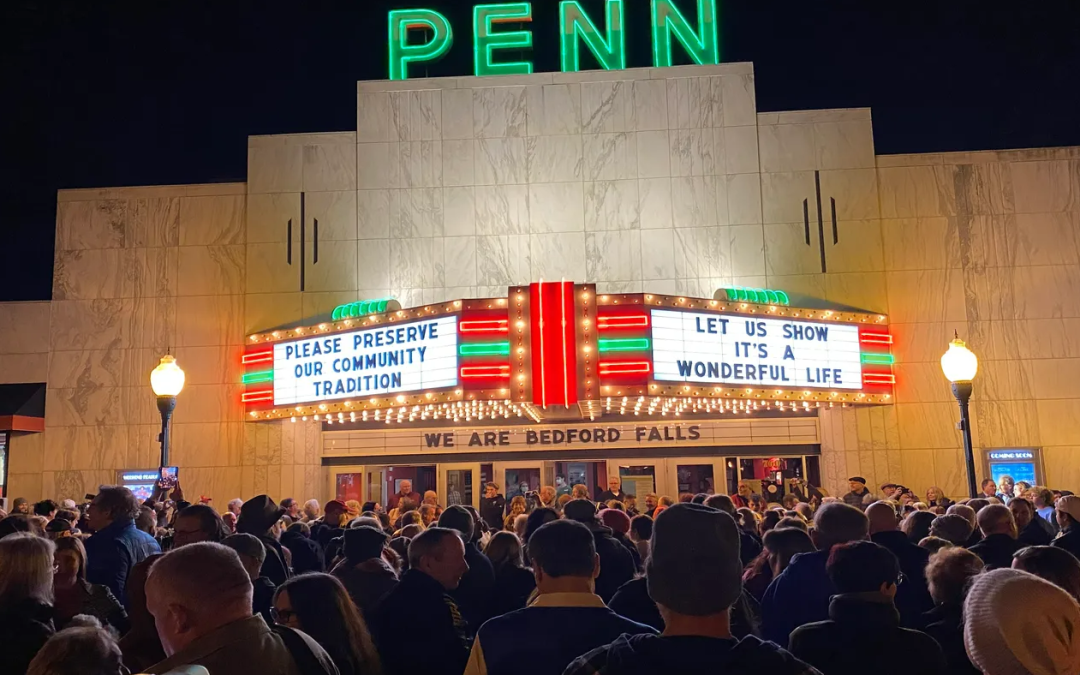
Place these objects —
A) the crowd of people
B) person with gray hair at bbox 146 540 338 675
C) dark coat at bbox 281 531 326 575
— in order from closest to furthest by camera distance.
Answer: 1. the crowd of people
2. person with gray hair at bbox 146 540 338 675
3. dark coat at bbox 281 531 326 575

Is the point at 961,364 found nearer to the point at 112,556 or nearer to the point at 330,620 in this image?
the point at 112,556

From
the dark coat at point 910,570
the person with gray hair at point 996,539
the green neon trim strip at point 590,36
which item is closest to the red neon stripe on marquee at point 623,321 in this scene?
the green neon trim strip at point 590,36

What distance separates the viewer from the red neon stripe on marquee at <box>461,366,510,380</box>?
18.3 metres

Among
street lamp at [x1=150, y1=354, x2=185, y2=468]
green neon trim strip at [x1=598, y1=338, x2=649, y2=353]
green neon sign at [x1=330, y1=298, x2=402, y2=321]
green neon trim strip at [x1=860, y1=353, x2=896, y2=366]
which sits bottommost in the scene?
street lamp at [x1=150, y1=354, x2=185, y2=468]

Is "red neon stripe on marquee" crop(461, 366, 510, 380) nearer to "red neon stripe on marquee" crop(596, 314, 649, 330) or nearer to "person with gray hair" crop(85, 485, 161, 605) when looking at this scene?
"red neon stripe on marquee" crop(596, 314, 649, 330)

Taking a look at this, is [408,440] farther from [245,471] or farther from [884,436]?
[884,436]

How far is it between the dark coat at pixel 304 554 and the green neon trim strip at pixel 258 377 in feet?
39.9

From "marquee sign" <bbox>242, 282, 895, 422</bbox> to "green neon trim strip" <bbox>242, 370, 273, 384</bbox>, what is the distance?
0.11ft

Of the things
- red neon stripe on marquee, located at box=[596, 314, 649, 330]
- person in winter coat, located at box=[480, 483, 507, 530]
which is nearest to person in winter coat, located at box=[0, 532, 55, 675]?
red neon stripe on marquee, located at box=[596, 314, 649, 330]

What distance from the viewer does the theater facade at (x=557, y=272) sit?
2228cm

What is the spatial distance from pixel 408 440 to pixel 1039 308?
15.4 m

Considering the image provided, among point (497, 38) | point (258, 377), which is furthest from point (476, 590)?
point (497, 38)

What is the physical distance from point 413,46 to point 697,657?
2322cm

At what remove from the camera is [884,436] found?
2211cm
